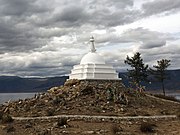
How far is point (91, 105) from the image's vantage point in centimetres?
3538

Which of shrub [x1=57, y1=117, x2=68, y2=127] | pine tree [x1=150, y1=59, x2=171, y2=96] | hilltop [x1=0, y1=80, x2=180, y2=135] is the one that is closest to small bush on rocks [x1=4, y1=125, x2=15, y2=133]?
hilltop [x1=0, y1=80, x2=180, y2=135]

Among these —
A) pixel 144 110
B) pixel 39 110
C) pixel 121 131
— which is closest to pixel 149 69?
pixel 144 110

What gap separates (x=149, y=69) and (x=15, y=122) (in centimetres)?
3409

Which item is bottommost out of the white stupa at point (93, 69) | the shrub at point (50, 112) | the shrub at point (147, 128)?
the shrub at point (147, 128)

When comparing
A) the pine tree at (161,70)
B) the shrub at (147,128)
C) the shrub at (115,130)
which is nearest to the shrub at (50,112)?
the shrub at (115,130)

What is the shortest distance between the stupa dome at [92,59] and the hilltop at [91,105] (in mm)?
3375

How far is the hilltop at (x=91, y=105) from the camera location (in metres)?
31.0

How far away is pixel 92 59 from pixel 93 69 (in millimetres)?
2132

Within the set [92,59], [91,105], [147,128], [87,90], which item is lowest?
[147,128]

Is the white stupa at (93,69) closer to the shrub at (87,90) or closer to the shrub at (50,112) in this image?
the shrub at (87,90)

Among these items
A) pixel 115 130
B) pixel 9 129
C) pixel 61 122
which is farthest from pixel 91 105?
pixel 9 129

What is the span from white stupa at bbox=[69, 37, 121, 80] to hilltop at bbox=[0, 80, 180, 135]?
870 mm

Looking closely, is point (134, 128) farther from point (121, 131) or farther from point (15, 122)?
point (15, 122)

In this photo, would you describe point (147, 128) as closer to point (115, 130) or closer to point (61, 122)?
point (115, 130)
